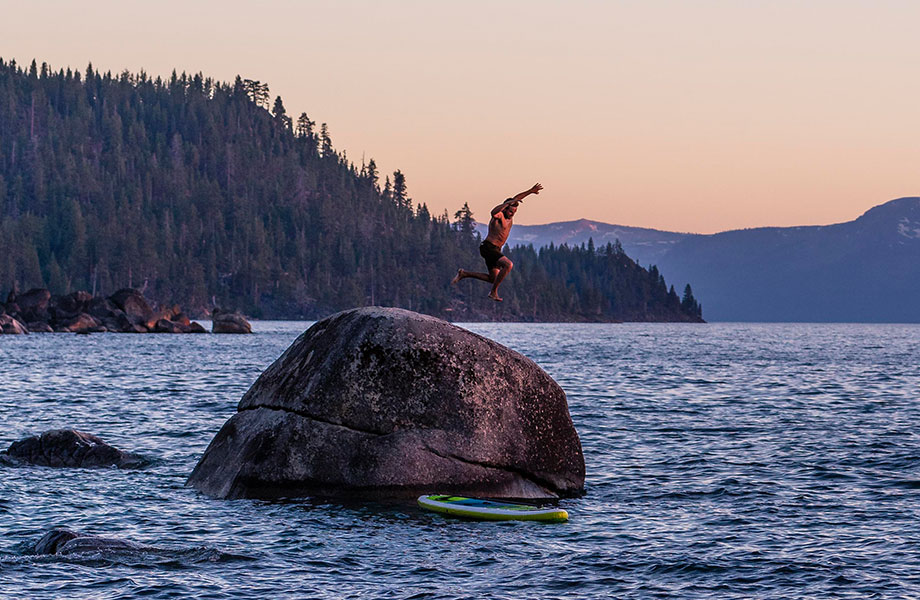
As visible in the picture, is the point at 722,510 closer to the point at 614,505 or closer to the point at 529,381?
the point at 614,505

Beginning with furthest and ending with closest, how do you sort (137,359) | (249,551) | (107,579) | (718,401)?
(137,359) → (718,401) → (249,551) → (107,579)

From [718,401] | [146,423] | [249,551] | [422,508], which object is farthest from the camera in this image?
[718,401]

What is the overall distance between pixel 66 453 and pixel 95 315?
380ft

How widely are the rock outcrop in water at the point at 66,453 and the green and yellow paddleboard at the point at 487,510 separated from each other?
331 inches

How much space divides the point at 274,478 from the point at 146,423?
13897 mm

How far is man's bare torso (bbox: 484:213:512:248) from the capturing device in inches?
733

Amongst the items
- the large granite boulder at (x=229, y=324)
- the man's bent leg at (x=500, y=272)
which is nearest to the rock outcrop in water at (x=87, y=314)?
the large granite boulder at (x=229, y=324)

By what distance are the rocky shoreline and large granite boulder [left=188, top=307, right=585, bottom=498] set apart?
106111 millimetres

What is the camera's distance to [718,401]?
131 feet

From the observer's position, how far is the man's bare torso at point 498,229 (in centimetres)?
1861

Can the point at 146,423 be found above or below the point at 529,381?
below

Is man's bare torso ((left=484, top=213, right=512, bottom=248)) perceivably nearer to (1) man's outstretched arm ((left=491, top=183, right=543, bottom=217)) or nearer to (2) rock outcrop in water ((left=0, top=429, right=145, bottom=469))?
(1) man's outstretched arm ((left=491, top=183, right=543, bottom=217))

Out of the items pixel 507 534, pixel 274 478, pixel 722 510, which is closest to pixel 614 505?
pixel 722 510

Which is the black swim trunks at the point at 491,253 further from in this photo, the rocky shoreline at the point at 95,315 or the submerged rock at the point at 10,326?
the rocky shoreline at the point at 95,315
